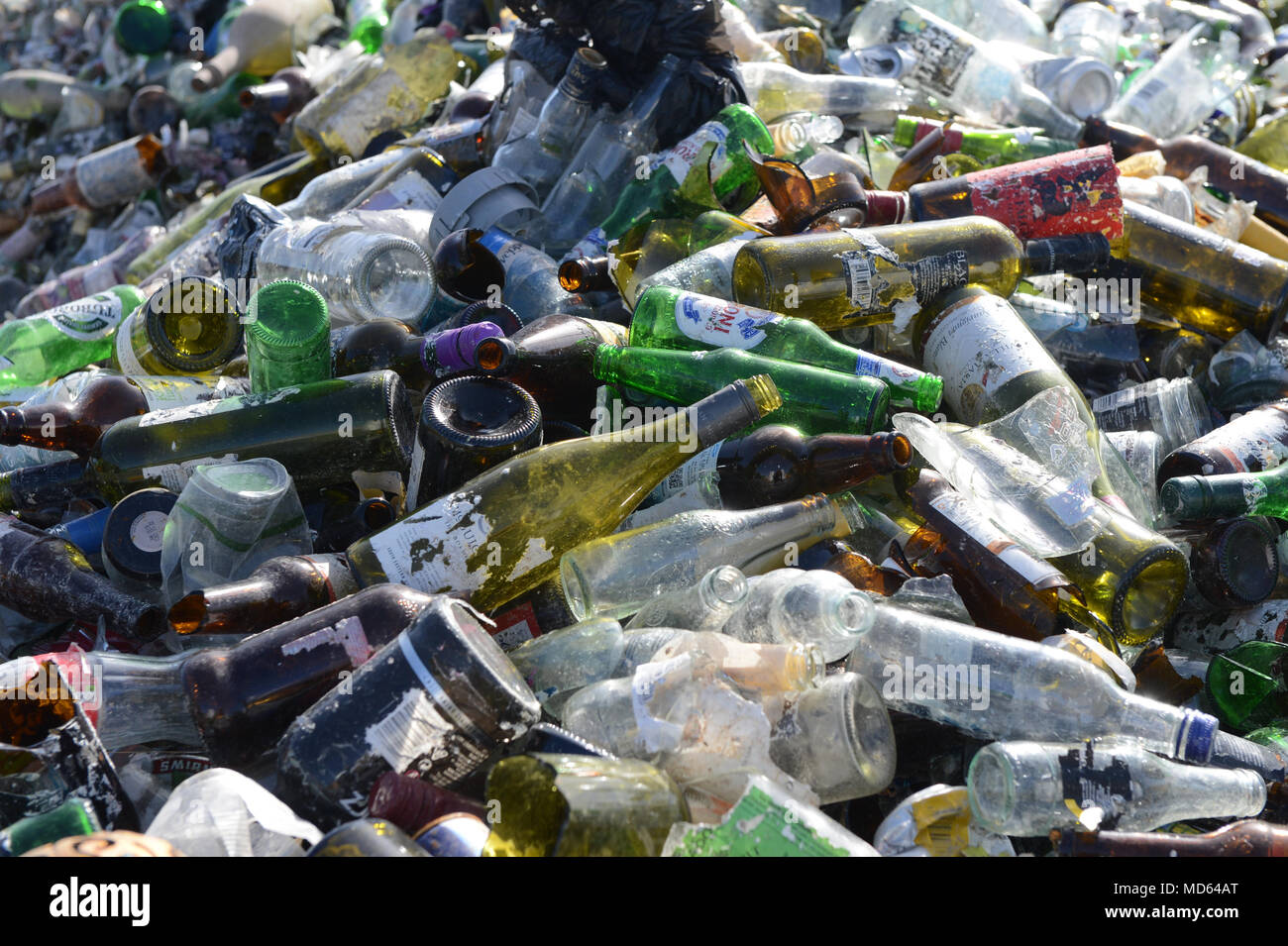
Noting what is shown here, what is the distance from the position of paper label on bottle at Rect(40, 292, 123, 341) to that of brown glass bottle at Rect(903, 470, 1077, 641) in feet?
6.07

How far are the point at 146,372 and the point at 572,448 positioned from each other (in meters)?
0.97

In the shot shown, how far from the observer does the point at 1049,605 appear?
1649 mm

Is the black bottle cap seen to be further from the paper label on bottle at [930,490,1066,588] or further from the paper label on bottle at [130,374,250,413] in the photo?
the paper label on bottle at [930,490,1066,588]

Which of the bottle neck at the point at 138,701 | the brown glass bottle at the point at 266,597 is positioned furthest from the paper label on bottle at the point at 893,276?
the bottle neck at the point at 138,701

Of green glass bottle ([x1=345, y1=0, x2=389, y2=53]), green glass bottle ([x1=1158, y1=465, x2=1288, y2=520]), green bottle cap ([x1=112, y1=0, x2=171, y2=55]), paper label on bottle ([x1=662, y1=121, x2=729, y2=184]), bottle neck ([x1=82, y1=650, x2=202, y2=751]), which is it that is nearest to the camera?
bottle neck ([x1=82, y1=650, x2=202, y2=751])

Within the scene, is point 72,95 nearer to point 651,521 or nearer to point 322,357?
point 322,357

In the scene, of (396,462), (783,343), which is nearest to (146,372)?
(396,462)

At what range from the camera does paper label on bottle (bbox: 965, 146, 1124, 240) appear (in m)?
2.42

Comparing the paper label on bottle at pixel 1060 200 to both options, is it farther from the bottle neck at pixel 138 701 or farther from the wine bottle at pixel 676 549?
the bottle neck at pixel 138 701

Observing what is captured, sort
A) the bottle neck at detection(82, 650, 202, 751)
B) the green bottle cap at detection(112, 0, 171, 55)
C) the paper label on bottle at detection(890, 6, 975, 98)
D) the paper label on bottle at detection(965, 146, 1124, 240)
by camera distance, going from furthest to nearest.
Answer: the green bottle cap at detection(112, 0, 171, 55)
the paper label on bottle at detection(890, 6, 975, 98)
the paper label on bottle at detection(965, 146, 1124, 240)
the bottle neck at detection(82, 650, 202, 751)

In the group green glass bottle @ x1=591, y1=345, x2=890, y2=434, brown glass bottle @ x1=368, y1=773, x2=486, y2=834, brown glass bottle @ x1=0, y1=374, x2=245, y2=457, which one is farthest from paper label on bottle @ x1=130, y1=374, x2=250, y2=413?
brown glass bottle @ x1=368, y1=773, x2=486, y2=834

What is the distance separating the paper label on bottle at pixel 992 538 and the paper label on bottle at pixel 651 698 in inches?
22.1

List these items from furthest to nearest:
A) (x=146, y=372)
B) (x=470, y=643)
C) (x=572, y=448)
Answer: (x=146, y=372)
(x=572, y=448)
(x=470, y=643)

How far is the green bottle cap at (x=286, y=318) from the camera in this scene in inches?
76.5
